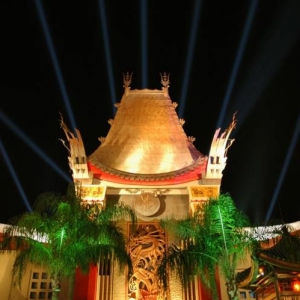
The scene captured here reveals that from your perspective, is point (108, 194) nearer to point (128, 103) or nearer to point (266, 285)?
point (128, 103)

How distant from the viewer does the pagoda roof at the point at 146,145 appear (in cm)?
1417

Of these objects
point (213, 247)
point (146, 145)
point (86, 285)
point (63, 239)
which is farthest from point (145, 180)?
point (63, 239)

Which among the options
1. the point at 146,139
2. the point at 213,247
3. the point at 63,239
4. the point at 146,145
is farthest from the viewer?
the point at 146,139

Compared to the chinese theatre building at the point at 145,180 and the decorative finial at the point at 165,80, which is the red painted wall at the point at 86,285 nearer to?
the chinese theatre building at the point at 145,180

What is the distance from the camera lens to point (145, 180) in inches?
556

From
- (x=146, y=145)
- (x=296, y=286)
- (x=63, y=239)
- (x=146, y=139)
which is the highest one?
(x=146, y=139)

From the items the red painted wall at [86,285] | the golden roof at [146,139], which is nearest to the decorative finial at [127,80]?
the golden roof at [146,139]

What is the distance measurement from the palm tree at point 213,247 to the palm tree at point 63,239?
1.37m

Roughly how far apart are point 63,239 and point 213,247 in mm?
3662

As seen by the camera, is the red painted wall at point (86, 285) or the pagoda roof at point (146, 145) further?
the pagoda roof at point (146, 145)

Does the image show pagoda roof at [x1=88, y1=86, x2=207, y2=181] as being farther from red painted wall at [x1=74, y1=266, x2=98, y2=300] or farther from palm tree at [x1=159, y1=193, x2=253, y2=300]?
palm tree at [x1=159, y1=193, x2=253, y2=300]

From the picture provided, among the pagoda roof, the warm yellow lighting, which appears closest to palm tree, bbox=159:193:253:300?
the warm yellow lighting

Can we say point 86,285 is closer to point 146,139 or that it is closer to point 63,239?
point 63,239

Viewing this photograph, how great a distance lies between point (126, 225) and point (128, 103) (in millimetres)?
5859
